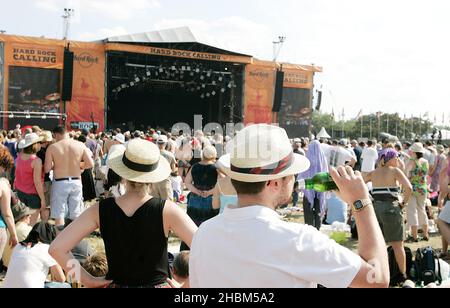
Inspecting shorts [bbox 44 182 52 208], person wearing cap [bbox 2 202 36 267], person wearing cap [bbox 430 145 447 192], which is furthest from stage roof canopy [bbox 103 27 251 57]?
person wearing cap [bbox 2 202 36 267]

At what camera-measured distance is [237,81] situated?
2555cm

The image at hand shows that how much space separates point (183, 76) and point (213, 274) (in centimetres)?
2317

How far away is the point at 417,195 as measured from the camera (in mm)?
7578

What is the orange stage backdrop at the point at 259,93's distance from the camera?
25.4m

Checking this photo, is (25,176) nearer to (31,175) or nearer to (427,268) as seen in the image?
(31,175)

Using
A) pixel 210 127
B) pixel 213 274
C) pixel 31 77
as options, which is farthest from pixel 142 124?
pixel 213 274

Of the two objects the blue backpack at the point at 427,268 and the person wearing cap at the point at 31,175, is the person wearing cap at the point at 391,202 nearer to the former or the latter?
the blue backpack at the point at 427,268

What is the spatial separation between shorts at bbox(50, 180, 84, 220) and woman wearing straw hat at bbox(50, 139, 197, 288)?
12.7 ft

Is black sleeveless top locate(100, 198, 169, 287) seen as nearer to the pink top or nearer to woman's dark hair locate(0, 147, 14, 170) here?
woman's dark hair locate(0, 147, 14, 170)

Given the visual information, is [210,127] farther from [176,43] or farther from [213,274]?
[213,274]

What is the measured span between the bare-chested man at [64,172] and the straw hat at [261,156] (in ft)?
16.1

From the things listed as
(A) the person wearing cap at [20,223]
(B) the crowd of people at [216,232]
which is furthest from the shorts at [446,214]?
(A) the person wearing cap at [20,223]

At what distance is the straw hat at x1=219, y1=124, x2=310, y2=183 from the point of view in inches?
63.3
